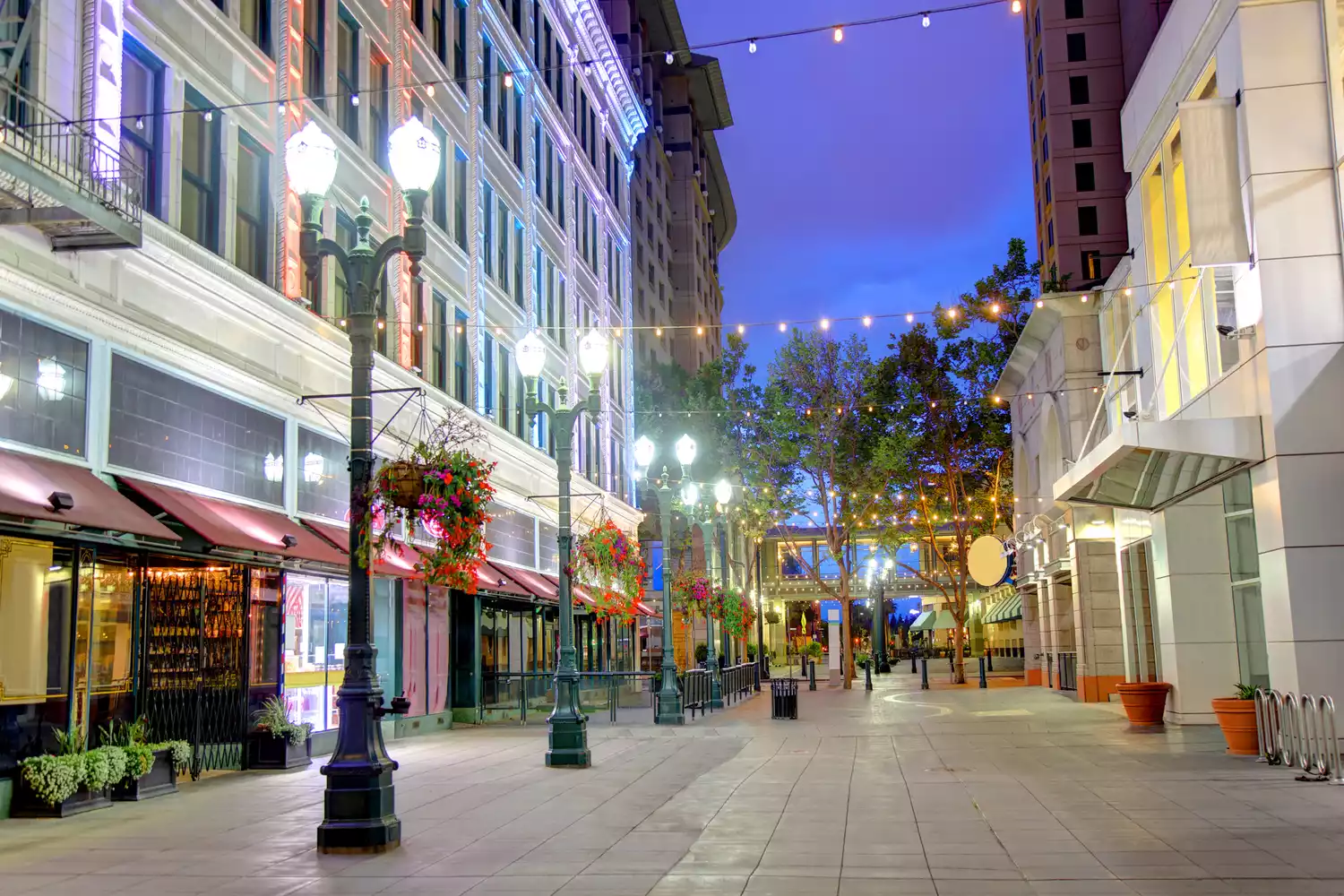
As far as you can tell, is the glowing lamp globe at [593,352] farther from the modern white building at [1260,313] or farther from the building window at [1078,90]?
the building window at [1078,90]

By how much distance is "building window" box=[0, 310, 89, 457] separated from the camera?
13719mm

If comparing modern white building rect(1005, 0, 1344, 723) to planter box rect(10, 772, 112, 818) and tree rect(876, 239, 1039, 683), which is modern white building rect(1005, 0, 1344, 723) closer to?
planter box rect(10, 772, 112, 818)

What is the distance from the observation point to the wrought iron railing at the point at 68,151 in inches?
510

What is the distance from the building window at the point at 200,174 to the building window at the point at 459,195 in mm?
11337

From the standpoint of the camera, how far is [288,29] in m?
21.5

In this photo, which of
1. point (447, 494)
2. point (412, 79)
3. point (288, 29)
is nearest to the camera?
point (447, 494)

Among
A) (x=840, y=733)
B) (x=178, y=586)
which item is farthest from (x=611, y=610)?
(x=178, y=586)

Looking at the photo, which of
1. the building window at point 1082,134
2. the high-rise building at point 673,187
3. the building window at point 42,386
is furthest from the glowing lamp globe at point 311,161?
the high-rise building at point 673,187

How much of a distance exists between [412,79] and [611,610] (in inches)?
478

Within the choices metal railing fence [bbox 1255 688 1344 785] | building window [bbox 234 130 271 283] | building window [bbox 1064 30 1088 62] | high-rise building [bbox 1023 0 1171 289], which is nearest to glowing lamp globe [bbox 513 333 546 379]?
building window [bbox 234 130 271 283]

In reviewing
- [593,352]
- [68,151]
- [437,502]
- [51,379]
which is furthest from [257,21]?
[437,502]

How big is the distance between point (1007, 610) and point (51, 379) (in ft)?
176

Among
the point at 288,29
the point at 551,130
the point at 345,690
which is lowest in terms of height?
the point at 345,690

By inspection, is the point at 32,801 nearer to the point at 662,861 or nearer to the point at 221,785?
the point at 221,785
